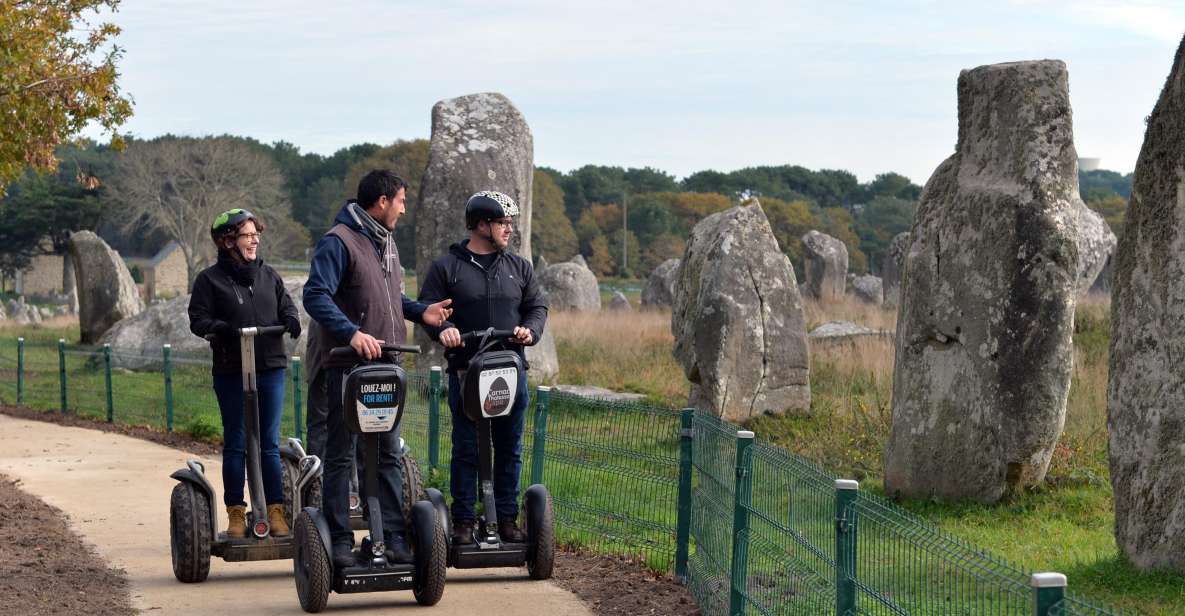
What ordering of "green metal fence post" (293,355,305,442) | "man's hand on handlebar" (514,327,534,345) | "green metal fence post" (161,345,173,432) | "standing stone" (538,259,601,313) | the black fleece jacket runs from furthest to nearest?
1. "standing stone" (538,259,601,313)
2. "green metal fence post" (161,345,173,432)
3. "green metal fence post" (293,355,305,442)
4. the black fleece jacket
5. "man's hand on handlebar" (514,327,534,345)

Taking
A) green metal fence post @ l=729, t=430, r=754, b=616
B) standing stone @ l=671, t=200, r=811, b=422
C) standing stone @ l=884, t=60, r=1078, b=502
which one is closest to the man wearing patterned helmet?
green metal fence post @ l=729, t=430, r=754, b=616

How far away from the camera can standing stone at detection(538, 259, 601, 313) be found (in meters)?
38.9

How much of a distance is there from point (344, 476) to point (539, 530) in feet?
3.94

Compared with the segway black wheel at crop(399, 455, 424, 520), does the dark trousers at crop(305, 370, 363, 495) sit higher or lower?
higher

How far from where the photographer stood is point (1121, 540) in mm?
8008

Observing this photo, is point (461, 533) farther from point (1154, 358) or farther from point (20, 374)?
point (20, 374)

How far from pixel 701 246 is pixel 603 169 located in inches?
3055

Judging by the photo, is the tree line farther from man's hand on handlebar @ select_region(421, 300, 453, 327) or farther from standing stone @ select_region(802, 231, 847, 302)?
man's hand on handlebar @ select_region(421, 300, 453, 327)

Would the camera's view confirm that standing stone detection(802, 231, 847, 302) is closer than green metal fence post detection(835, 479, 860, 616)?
No

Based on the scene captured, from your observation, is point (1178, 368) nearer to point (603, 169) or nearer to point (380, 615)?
point (380, 615)

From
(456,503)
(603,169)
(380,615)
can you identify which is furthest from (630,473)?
(603,169)

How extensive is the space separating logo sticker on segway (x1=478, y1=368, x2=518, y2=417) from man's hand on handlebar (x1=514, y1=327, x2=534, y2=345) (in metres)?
0.20

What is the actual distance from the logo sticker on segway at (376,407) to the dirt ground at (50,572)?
163 centimetres

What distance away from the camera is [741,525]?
6.89m
